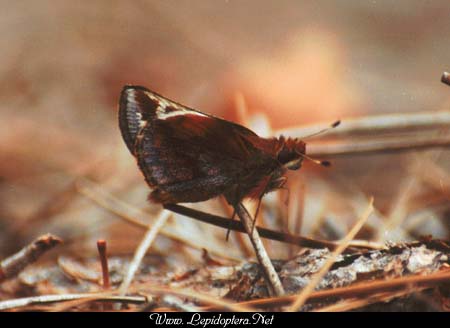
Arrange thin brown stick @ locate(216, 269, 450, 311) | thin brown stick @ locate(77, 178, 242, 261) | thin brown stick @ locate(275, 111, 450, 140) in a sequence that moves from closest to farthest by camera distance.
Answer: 1. thin brown stick @ locate(216, 269, 450, 311)
2. thin brown stick @ locate(77, 178, 242, 261)
3. thin brown stick @ locate(275, 111, 450, 140)

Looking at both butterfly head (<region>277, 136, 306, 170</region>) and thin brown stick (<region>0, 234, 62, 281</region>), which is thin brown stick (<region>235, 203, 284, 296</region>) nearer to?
butterfly head (<region>277, 136, 306, 170</region>)

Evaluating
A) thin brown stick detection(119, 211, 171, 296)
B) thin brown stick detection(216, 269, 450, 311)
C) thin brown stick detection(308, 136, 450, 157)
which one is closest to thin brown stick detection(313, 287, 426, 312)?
thin brown stick detection(216, 269, 450, 311)

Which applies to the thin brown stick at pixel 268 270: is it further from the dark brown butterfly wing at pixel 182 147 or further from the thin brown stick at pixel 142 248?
the thin brown stick at pixel 142 248

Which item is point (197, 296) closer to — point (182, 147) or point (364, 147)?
point (182, 147)

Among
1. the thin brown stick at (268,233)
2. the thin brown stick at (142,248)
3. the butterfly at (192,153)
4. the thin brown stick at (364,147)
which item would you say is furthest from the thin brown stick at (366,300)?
the thin brown stick at (364,147)

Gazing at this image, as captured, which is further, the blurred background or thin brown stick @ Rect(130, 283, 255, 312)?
the blurred background

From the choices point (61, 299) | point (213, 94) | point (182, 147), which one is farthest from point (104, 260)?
point (213, 94)

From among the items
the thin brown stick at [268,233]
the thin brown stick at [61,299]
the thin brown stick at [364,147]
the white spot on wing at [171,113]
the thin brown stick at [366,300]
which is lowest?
the thin brown stick at [61,299]
